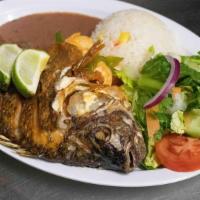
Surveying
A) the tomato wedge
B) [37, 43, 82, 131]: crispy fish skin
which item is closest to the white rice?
[37, 43, 82, 131]: crispy fish skin

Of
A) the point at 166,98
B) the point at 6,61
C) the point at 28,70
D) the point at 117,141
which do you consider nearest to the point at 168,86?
the point at 166,98

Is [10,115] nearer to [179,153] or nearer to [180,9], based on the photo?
[179,153]

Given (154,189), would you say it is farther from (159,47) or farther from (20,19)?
(20,19)

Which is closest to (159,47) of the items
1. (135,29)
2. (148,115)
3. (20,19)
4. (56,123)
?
(135,29)

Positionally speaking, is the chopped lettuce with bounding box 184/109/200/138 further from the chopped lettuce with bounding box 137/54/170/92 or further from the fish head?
the fish head

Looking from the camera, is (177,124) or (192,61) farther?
(192,61)

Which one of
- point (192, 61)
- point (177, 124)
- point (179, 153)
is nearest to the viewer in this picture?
point (179, 153)

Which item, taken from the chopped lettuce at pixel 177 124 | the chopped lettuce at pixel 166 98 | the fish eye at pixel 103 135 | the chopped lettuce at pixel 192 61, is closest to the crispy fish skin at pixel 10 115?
the fish eye at pixel 103 135
